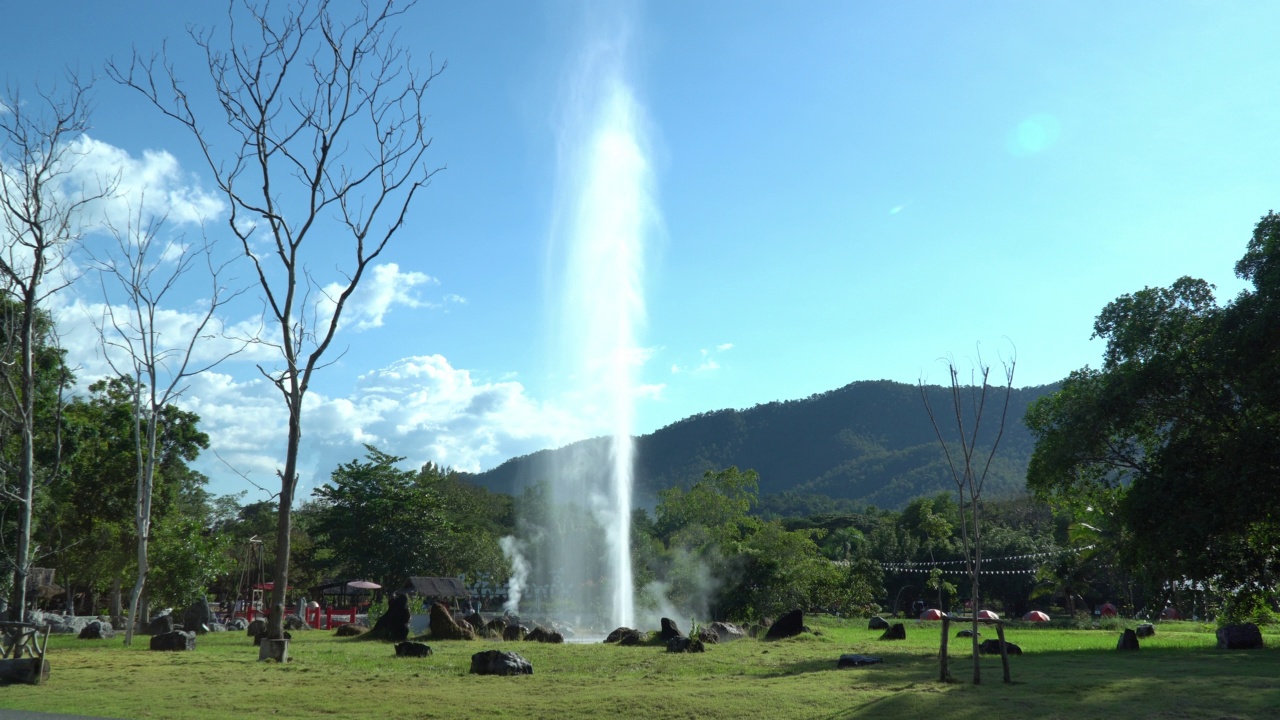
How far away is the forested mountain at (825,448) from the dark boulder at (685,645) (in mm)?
107298

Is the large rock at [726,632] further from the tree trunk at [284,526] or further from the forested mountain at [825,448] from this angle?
the forested mountain at [825,448]

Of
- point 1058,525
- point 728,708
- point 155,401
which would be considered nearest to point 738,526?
point 155,401

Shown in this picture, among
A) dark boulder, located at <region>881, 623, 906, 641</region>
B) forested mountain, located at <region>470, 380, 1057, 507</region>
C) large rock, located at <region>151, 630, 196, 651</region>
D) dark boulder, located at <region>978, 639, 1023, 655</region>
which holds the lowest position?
dark boulder, located at <region>881, 623, 906, 641</region>

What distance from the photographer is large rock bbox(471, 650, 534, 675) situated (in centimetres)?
1388

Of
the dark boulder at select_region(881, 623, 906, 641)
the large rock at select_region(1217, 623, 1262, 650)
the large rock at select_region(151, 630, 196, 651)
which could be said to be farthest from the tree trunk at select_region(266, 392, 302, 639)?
the large rock at select_region(1217, 623, 1262, 650)

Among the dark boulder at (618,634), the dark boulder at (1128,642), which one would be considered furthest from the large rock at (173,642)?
the dark boulder at (1128,642)

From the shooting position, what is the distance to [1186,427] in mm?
20453

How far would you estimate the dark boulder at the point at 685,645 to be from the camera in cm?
1888

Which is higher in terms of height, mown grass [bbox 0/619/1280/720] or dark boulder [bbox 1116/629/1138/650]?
mown grass [bbox 0/619/1280/720]

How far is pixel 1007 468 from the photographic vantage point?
12481 centimetres

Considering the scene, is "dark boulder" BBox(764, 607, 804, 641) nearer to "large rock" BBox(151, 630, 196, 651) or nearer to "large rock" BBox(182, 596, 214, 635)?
"large rock" BBox(151, 630, 196, 651)

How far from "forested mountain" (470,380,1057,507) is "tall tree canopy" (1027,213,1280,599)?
347 ft

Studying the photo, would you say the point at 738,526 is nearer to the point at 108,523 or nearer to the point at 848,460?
the point at 108,523

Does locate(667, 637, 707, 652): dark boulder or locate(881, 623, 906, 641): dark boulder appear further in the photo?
locate(881, 623, 906, 641): dark boulder
